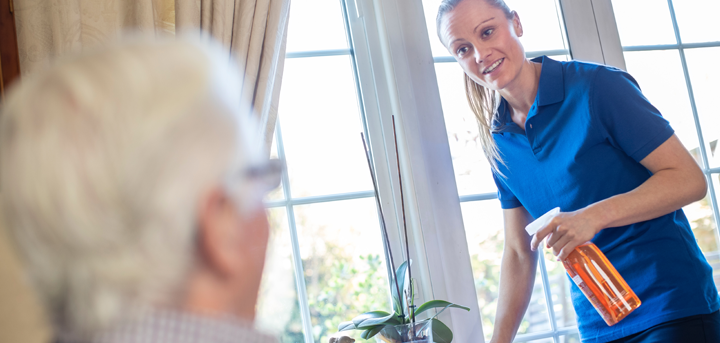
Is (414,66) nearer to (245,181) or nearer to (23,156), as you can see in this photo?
(245,181)

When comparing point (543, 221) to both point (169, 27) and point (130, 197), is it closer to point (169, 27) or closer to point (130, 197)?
point (130, 197)

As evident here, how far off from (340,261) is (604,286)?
83cm

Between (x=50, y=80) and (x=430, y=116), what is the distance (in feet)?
4.72

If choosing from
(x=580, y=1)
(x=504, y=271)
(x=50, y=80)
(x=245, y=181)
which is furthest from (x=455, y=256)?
(x=50, y=80)

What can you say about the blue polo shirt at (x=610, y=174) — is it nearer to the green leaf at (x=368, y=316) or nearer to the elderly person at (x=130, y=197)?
the green leaf at (x=368, y=316)

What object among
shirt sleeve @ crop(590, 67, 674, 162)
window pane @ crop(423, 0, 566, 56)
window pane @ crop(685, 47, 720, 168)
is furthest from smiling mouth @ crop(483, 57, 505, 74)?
window pane @ crop(685, 47, 720, 168)

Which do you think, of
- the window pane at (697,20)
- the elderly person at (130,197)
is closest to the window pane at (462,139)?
the window pane at (697,20)

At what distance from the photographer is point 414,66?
189cm

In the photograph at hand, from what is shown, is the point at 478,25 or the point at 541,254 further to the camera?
the point at 541,254

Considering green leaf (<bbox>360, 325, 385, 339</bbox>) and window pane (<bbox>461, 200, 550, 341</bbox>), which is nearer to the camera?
green leaf (<bbox>360, 325, 385, 339</bbox>)

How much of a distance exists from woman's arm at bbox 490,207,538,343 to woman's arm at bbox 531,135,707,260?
374mm

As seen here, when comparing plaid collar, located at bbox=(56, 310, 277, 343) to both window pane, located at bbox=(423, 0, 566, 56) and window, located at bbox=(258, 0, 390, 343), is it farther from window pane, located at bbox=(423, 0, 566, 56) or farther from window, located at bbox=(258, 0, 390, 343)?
window pane, located at bbox=(423, 0, 566, 56)

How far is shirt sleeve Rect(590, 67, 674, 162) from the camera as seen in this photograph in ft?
4.41

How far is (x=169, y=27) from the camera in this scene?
5.17 feet
